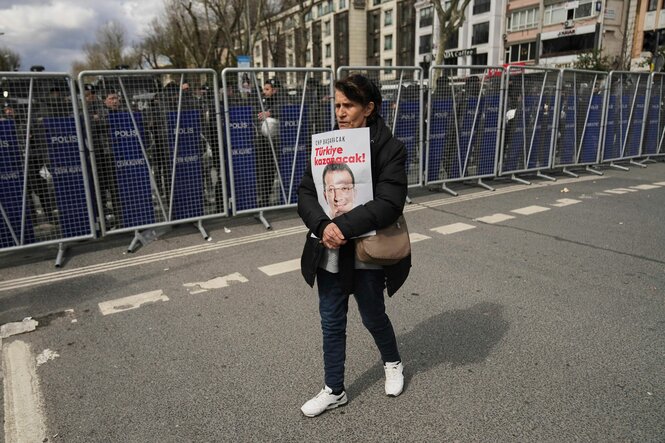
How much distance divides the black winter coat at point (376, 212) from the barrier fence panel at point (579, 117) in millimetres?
9007

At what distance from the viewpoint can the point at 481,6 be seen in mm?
53688

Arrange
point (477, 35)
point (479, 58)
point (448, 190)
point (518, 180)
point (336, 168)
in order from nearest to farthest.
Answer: point (336, 168) → point (448, 190) → point (518, 180) → point (477, 35) → point (479, 58)

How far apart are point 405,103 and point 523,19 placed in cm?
5101

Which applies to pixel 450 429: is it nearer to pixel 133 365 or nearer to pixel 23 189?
pixel 133 365

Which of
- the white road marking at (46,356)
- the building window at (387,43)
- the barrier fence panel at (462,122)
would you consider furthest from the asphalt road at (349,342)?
the building window at (387,43)

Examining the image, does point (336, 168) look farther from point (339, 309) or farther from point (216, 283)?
point (216, 283)

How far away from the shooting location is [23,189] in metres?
5.59

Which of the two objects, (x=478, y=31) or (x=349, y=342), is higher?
(x=478, y=31)

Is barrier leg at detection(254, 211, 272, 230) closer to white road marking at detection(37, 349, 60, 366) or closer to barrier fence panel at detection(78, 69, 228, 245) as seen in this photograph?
barrier fence panel at detection(78, 69, 228, 245)

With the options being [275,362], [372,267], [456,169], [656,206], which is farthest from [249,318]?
[656,206]

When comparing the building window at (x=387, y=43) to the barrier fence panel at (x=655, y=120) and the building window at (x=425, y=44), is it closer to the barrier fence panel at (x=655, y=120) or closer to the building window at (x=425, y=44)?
the building window at (x=425, y=44)

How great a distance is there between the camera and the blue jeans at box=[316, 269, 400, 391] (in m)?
2.62

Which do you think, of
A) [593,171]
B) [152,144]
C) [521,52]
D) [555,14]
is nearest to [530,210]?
[593,171]

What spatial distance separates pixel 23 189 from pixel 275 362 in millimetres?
4184
